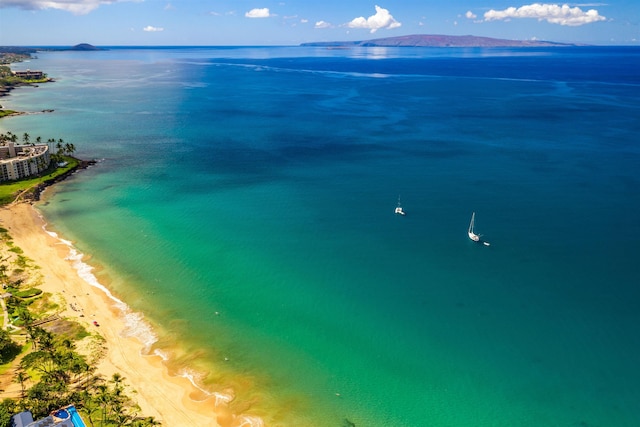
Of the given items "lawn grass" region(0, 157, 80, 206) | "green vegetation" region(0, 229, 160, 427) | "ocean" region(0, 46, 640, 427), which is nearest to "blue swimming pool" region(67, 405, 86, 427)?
"green vegetation" region(0, 229, 160, 427)

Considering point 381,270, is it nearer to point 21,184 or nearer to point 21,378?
point 21,378

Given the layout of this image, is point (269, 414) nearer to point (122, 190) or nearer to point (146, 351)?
point (146, 351)

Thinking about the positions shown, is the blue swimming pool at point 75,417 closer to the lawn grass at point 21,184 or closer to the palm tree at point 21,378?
the palm tree at point 21,378

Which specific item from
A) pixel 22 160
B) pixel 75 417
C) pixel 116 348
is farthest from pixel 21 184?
pixel 75 417

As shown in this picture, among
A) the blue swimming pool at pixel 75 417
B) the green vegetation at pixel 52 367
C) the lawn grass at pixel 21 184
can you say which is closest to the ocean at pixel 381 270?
the lawn grass at pixel 21 184

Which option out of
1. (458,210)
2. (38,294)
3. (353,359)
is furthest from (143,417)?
(458,210)
